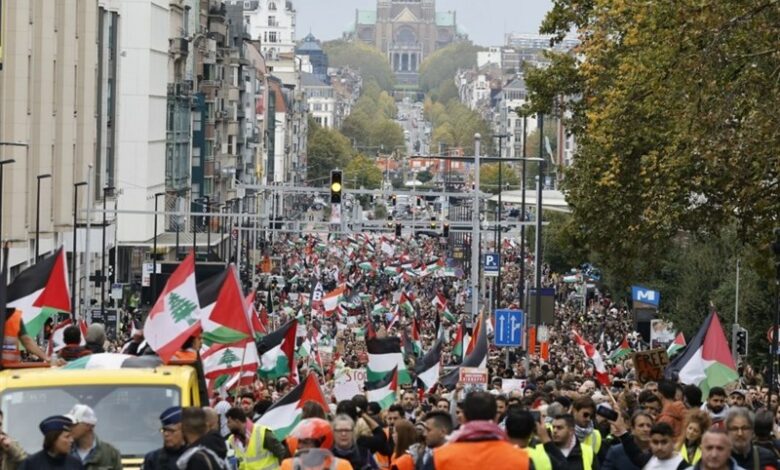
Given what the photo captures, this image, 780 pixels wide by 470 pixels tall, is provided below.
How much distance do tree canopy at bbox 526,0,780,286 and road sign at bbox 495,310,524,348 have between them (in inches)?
86.0

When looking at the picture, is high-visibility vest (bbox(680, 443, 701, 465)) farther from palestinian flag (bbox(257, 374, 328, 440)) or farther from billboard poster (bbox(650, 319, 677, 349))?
billboard poster (bbox(650, 319, 677, 349))

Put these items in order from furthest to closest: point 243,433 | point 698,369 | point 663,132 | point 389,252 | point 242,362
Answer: point 389,252
point 663,132
point 698,369
point 242,362
point 243,433

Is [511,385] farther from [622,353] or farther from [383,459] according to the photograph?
[622,353]

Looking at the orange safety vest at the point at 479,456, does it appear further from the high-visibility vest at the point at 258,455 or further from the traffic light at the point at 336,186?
the traffic light at the point at 336,186

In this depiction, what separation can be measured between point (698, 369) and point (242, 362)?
496cm

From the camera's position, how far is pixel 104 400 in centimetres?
1609

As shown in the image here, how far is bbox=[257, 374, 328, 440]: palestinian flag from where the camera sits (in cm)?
1891

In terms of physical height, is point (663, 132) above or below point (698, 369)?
above

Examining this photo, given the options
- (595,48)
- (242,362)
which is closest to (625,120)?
(595,48)

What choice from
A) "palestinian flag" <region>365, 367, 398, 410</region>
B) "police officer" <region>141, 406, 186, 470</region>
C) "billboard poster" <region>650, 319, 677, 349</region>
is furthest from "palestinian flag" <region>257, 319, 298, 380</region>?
"billboard poster" <region>650, 319, 677, 349</region>

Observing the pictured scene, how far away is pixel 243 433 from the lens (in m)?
17.8

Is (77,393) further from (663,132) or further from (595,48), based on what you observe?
(595,48)

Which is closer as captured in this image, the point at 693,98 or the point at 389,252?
the point at 693,98

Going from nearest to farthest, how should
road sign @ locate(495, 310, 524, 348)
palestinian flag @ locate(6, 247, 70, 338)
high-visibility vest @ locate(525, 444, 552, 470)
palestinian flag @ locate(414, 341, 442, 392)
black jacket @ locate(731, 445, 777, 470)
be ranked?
high-visibility vest @ locate(525, 444, 552, 470), black jacket @ locate(731, 445, 777, 470), palestinian flag @ locate(6, 247, 70, 338), palestinian flag @ locate(414, 341, 442, 392), road sign @ locate(495, 310, 524, 348)
